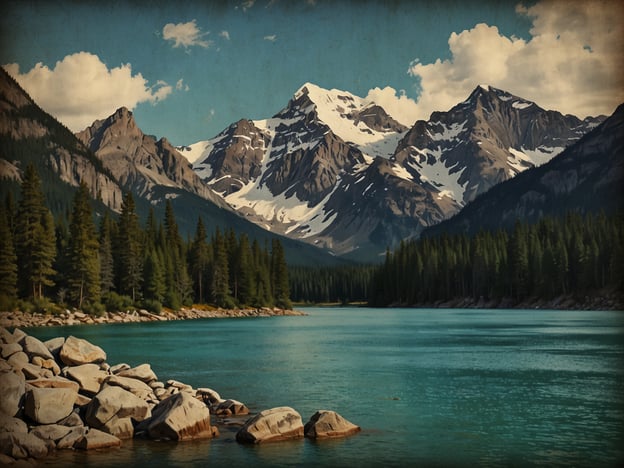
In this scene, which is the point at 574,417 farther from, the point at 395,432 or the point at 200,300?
the point at 200,300

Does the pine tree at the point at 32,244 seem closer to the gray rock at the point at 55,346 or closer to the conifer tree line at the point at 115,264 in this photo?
the conifer tree line at the point at 115,264

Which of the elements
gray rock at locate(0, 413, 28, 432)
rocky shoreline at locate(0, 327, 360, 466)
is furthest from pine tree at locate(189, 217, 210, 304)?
gray rock at locate(0, 413, 28, 432)

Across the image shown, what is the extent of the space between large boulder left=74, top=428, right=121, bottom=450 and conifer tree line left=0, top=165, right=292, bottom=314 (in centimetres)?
7420

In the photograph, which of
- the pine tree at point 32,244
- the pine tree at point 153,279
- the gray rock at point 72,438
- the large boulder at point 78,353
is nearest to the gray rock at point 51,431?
the gray rock at point 72,438

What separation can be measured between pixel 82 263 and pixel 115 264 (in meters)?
17.8

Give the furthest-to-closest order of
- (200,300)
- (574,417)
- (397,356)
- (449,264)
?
(449,264)
(200,300)
(397,356)
(574,417)

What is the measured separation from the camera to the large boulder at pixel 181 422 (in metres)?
26.1

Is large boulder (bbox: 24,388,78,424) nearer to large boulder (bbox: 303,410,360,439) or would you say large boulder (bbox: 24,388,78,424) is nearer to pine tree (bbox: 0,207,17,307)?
large boulder (bbox: 303,410,360,439)

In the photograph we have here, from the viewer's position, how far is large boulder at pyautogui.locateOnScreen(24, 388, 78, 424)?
2620 cm

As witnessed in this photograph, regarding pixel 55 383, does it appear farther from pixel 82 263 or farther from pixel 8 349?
pixel 82 263

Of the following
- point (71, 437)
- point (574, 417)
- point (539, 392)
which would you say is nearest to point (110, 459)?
point (71, 437)

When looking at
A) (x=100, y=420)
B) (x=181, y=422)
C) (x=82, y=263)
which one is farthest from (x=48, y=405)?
(x=82, y=263)

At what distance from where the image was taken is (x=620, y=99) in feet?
77.3

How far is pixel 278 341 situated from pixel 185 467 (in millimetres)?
55001
